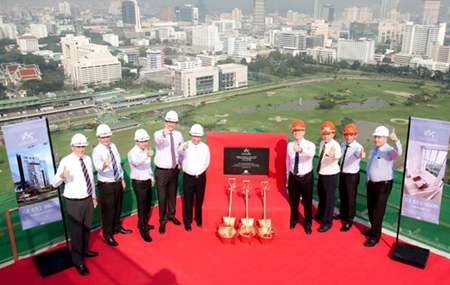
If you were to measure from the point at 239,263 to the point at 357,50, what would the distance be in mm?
73355

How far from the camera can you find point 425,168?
311cm

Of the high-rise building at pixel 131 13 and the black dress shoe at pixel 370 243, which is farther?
the high-rise building at pixel 131 13

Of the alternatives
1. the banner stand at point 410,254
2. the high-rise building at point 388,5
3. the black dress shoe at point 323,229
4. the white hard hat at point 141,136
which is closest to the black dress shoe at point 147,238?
the white hard hat at point 141,136

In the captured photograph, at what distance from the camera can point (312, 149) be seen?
11.1ft

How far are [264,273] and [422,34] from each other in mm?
82937

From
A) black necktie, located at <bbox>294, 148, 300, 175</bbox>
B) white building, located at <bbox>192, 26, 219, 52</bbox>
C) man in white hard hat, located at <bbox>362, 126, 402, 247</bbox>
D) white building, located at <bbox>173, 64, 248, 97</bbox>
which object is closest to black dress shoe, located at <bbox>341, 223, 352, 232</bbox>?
man in white hard hat, located at <bbox>362, 126, 402, 247</bbox>

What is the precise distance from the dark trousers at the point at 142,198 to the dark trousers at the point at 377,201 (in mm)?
1875

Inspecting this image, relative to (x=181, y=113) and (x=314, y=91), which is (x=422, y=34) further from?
(x=181, y=113)

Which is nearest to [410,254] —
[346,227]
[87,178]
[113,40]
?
[346,227]

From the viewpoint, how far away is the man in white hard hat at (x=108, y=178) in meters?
3.04

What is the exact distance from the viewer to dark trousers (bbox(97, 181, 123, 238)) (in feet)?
10.4

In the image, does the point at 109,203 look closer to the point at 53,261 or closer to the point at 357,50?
the point at 53,261

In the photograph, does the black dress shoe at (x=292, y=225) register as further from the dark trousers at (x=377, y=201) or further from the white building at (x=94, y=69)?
the white building at (x=94, y=69)

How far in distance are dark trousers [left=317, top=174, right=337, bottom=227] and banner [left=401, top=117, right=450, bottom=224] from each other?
0.58 metres
